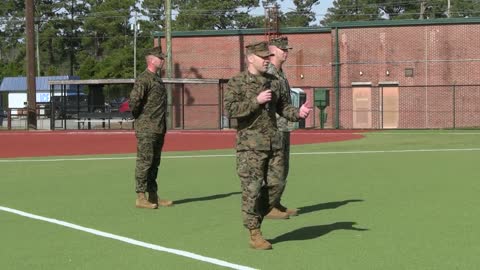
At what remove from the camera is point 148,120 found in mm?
10078

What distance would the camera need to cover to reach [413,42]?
4022 centimetres

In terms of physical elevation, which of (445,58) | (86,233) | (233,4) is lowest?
(86,233)

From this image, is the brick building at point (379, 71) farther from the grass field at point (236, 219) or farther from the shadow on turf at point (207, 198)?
the shadow on turf at point (207, 198)

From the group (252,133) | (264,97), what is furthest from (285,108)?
(264,97)

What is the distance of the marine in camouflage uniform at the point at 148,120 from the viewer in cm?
1002

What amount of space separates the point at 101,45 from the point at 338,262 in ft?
344

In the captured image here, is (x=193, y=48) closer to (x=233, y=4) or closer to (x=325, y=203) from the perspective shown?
(x=325, y=203)

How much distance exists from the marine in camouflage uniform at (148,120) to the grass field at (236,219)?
364 millimetres

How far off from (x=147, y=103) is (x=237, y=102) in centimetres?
326

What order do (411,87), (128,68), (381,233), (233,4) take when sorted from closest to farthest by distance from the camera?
(381,233) < (411,87) < (128,68) < (233,4)

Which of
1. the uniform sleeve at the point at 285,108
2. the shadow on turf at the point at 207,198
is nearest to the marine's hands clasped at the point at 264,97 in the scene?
the uniform sleeve at the point at 285,108

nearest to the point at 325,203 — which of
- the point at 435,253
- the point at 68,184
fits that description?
the point at 435,253

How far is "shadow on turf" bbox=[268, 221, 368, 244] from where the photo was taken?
307 inches

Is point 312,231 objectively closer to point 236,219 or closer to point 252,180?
point 236,219
